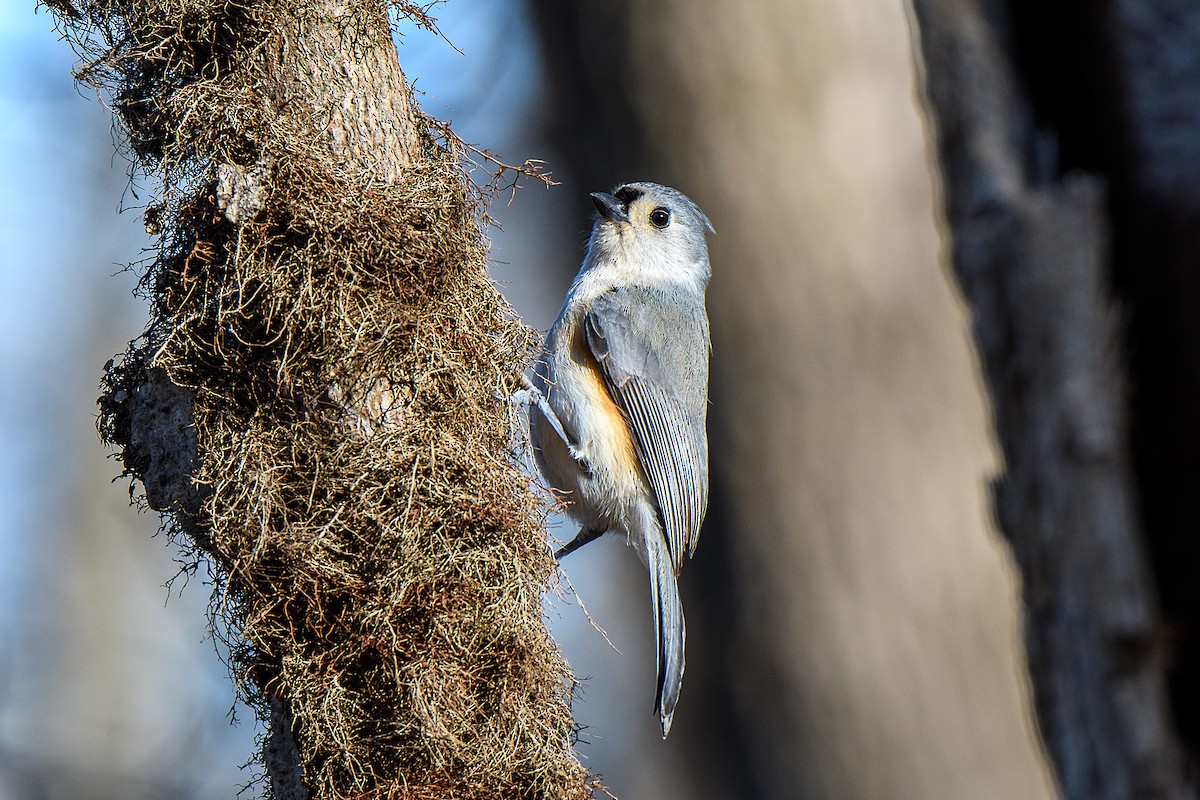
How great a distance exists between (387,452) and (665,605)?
1464 mm

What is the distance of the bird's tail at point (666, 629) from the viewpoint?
3.30 metres

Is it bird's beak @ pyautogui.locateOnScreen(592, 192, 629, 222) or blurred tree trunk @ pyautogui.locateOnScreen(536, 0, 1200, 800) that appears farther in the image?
bird's beak @ pyautogui.locateOnScreen(592, 192, 629, 222)

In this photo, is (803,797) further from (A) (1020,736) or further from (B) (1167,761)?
(B) (1167,761)

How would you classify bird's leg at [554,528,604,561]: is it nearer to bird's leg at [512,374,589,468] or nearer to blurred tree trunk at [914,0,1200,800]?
bird's leg at [512,374,589,468]

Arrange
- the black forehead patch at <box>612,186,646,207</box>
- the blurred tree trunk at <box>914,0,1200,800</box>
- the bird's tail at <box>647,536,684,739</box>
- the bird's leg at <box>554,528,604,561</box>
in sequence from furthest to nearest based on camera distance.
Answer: the black forehead patch at <box>612,186,646,207</box> < the bird's leg at <box>554,528,604,561</box> < the bird's tail at <box>647,536,684,739</box> < the blurred tree trunk at <box>914,0,1200,800</box>

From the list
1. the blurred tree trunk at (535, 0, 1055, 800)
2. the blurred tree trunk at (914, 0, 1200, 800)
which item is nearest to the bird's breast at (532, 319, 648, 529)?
the blurred tree trunk at (535, 0, 1055, 800)

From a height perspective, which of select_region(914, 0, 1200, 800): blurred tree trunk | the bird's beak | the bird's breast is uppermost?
the bird's beak

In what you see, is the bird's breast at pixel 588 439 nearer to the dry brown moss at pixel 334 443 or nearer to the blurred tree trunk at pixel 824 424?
the blurred tree trunk at pixel 824 424

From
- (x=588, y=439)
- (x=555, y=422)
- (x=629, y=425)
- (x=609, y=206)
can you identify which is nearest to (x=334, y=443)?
(x=555, y=422)

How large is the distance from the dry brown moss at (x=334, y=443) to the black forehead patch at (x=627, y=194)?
163 cm

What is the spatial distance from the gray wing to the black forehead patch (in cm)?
40

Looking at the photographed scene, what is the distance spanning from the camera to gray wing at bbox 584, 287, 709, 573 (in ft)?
12.4

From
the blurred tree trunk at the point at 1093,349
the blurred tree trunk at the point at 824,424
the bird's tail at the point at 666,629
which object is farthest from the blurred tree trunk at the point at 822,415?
the blurred tree trunk at the point at 1093,349

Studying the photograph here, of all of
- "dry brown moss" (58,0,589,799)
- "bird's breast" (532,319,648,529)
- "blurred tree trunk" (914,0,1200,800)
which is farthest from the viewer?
"bird's breast" (532,319,648,529)
